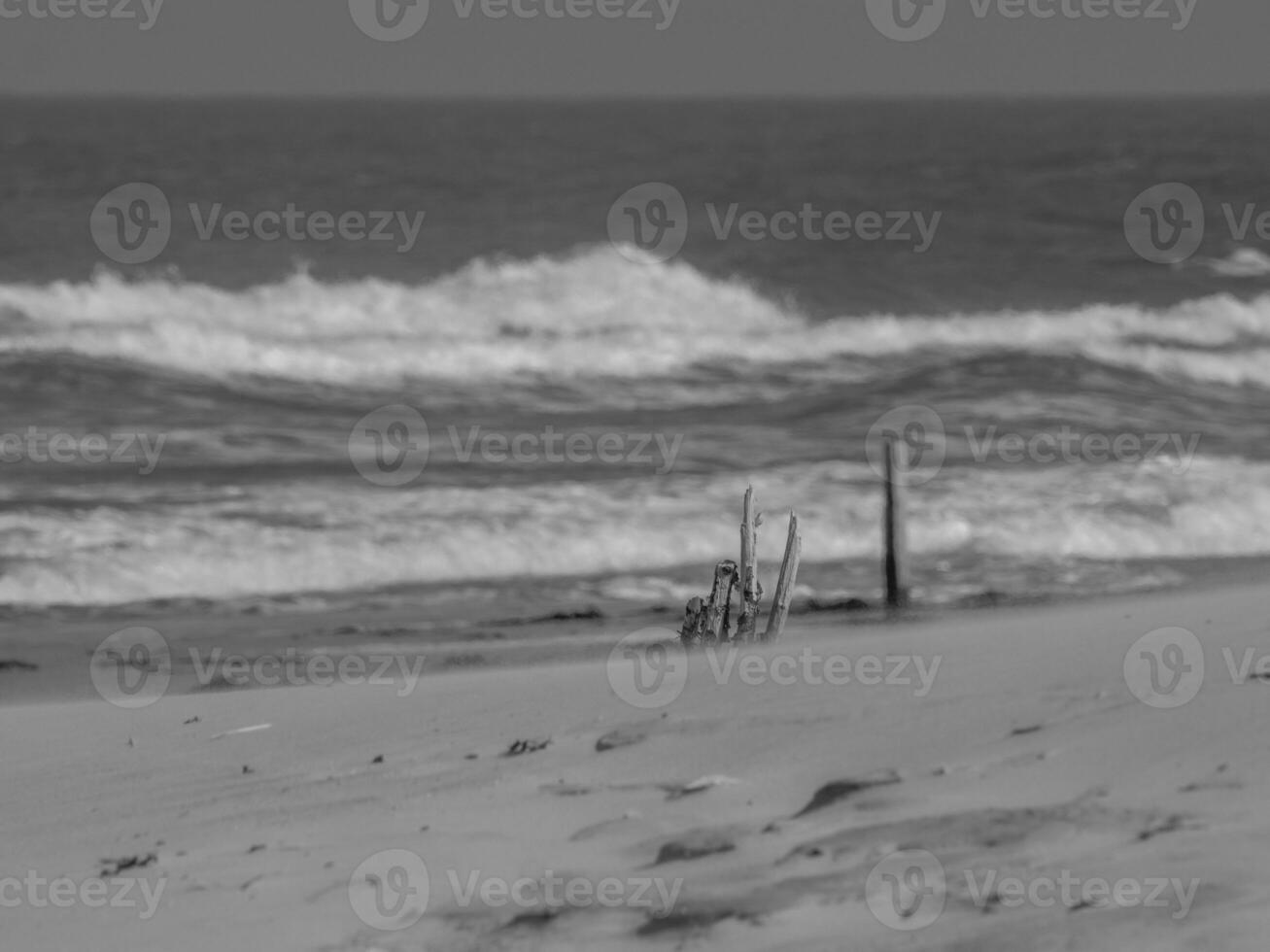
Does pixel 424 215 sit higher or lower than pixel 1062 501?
higher

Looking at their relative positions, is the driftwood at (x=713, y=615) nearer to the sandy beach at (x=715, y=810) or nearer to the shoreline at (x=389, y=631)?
the sandy beach at (x=715, y=810)

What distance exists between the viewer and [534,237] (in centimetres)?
3441

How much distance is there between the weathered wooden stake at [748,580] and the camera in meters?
8.05

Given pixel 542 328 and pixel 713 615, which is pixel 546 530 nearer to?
pixel 713 615

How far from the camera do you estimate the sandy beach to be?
13.3ft

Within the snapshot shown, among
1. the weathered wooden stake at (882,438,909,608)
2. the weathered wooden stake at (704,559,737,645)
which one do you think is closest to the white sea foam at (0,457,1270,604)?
the weathered wooden stake at (882,438,909,608)

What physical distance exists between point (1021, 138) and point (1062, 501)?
1826 inches

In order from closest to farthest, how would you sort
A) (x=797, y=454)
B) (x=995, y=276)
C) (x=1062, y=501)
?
(x=1062, y=501) < (x=797, y=454) < (x=995, y=276)

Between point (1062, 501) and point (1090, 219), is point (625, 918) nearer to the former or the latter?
point (1062, 501)

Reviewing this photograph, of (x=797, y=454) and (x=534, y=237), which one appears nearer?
(x=797, y=454)

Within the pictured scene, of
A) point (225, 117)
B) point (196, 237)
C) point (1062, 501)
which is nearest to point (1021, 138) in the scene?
point (196, 237)

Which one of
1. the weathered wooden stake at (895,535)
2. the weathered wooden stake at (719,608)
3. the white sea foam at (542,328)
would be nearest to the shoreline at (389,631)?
the weathered wooden stake at (895,535)

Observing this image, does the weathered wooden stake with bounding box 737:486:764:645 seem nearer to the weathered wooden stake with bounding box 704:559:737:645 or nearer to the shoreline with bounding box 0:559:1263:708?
the weathered wooden stake with bounding box 704:559:737:645

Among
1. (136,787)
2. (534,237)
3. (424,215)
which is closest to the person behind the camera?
(136,787)
